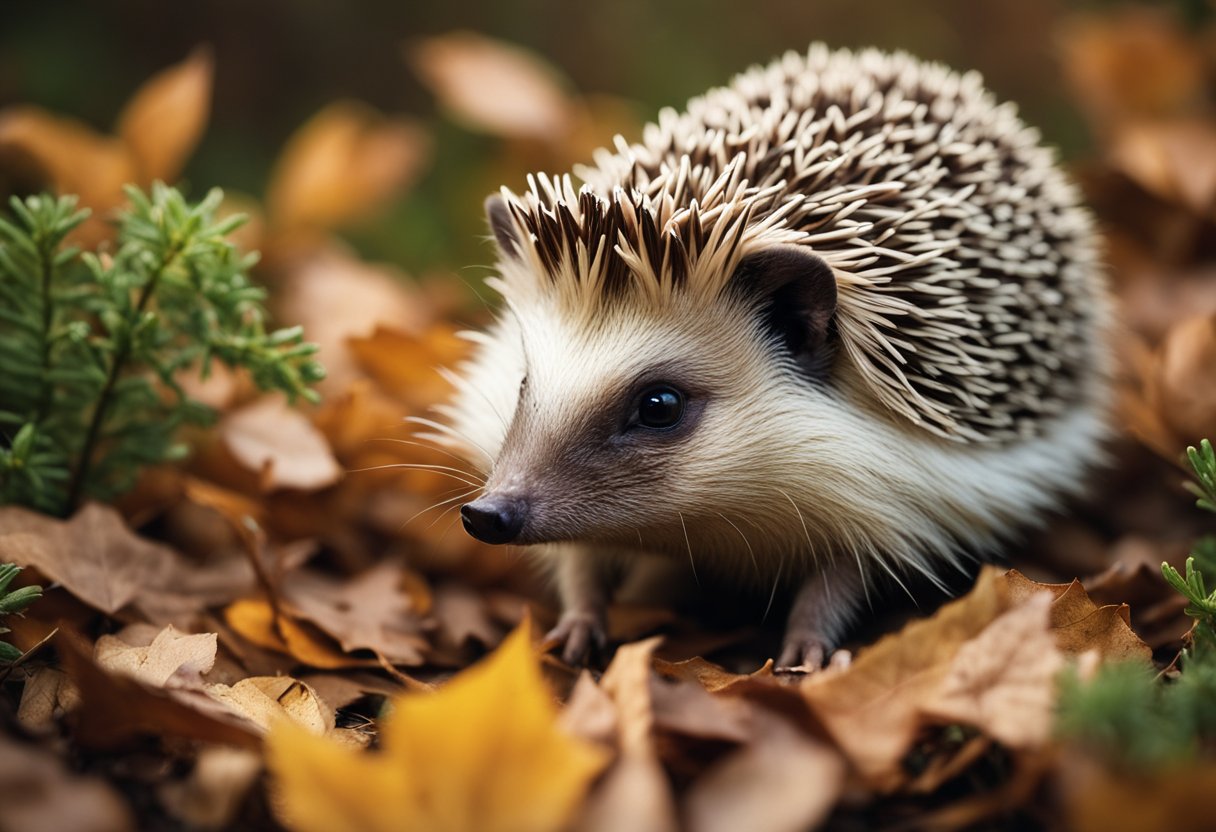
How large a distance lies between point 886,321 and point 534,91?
196 cm

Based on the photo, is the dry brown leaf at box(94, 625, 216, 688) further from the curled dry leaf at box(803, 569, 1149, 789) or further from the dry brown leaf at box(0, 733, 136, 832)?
the curled dry leaf at box(803, 569, 1149, 789)

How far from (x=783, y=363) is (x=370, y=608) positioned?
868 millimetres

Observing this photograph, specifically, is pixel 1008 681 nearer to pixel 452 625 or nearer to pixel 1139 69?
pixel 452 625

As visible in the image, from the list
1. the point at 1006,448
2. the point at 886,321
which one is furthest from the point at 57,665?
the point at 1006,448

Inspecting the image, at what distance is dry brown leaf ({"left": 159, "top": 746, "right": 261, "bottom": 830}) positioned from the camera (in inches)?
49.6

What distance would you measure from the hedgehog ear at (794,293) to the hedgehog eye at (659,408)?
0.21 meters

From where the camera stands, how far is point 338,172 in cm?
327

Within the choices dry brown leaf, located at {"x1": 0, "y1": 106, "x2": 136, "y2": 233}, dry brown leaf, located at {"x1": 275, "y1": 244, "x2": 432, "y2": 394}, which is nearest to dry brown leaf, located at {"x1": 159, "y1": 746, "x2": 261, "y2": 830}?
dry brown leaf, located at {"x1": 275, "y1": 244, "x2": 432, "y2": 394}

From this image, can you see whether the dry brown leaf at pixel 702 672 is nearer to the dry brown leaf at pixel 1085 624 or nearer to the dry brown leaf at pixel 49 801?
the dry brown leaf at pixel 1085 624

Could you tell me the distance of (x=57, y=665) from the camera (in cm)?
161

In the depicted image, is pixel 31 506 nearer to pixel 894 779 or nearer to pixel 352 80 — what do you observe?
pixel 894 779

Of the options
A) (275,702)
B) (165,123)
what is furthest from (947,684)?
(165,123)

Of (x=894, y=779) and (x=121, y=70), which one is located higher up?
(x=894, y=779)

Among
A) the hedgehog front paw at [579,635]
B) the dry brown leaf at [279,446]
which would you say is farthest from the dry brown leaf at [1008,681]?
the dry brown leaf at [279,446]
